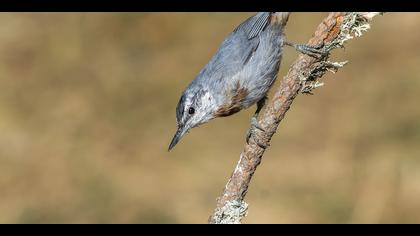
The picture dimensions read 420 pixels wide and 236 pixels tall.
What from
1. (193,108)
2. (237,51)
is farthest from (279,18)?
(193,108)

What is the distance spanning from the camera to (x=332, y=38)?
277cm

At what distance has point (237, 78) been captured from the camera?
4.08 m

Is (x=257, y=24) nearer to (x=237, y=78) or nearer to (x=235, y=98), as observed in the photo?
(x=237, y=78)

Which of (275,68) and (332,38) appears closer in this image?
(332,38)

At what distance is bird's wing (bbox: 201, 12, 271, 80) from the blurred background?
232 centimetres

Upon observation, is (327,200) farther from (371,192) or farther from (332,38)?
(332,38)

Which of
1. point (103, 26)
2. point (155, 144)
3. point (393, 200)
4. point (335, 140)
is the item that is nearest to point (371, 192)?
point (393, 200)

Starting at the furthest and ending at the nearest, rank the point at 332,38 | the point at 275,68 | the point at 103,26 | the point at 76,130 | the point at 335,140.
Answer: the point at 103,26 < the point at 76,130 < the point at 335,140 < the point at 275,68 < the point at 332,38

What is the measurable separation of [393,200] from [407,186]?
25 centimetres

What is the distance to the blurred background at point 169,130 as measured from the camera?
249 inches

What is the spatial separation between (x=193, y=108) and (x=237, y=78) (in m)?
0.33

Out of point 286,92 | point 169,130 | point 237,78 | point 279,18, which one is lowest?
point 286,92

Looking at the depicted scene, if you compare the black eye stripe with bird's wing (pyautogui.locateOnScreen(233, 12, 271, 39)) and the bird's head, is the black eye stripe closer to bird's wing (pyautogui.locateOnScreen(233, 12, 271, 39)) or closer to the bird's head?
the bird's head

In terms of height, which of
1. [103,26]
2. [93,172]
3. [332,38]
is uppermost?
[103,26]
